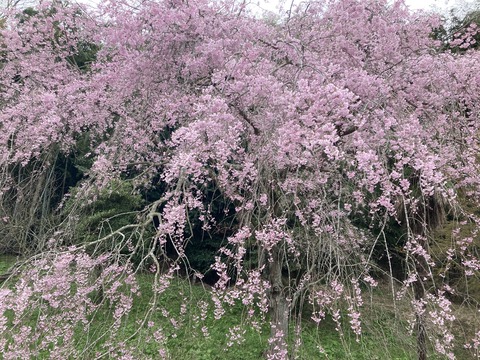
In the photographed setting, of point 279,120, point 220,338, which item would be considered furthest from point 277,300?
point 220,338

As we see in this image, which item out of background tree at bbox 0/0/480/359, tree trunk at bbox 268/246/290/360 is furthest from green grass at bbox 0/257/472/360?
background tree at bbox 0/0/480/359

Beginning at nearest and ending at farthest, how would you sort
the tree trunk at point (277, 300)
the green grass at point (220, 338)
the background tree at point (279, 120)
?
the background tree at point (279, 120) < the tree trunk at point (277, 300) < the green grass at point (220, 338)

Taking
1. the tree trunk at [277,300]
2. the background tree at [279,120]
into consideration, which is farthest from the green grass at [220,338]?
the background tree at [279,120]

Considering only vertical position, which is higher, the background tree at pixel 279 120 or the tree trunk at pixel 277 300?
the background tree at pixel 279 120

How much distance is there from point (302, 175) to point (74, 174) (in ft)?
18.9

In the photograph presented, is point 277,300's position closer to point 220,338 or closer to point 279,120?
point 279,120

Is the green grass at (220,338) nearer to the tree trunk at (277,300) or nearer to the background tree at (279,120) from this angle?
the tree trunk at (277,300)

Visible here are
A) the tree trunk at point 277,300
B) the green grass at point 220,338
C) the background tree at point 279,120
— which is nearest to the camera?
the background tree at point 279,120

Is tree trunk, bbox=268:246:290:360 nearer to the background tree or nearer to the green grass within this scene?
the background tree

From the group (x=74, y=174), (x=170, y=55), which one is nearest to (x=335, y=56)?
(x=170, y=55)

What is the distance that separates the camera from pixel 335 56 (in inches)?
142

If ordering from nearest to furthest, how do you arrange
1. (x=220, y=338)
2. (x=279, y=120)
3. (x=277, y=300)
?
(x=279, y=120)
(x=277, y=300)
(x=220, y=338)

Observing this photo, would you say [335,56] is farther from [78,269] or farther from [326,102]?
[78,269]

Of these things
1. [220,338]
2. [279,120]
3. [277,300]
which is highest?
[279,120]
